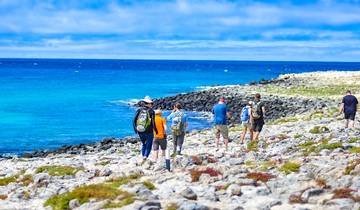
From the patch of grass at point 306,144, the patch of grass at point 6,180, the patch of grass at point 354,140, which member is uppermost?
the patch of grass at point 354,140

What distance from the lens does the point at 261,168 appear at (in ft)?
60.0

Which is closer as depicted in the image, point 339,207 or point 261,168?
point 339,207

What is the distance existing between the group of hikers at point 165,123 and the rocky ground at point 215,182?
0.68m

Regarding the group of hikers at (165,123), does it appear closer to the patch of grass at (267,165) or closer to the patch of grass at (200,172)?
the patch of grass at (200,172)

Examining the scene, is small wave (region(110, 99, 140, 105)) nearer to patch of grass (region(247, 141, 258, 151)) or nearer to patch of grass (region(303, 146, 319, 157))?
patch of grass (region(247, 141, 258, 151))

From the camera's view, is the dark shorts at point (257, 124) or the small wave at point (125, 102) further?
the small wave at point (125, 102)

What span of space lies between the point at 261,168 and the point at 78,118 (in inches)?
1604

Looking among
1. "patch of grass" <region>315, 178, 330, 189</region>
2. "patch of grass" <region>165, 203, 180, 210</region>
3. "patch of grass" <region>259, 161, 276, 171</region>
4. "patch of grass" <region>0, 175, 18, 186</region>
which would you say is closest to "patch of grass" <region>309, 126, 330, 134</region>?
"patch of grass" <region>259, 161, 276, 171</region>

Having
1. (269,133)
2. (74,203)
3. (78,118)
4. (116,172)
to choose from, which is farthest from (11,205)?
(78,118)

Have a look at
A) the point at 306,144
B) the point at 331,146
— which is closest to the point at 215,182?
the point at 331,146

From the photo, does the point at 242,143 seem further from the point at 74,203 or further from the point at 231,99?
the point at 231,99

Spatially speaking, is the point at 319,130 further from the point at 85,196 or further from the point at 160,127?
the point at 85,196

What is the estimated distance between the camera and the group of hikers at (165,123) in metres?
19.4

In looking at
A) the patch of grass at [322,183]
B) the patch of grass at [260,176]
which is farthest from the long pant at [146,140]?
the patch of grass at [322,183]
